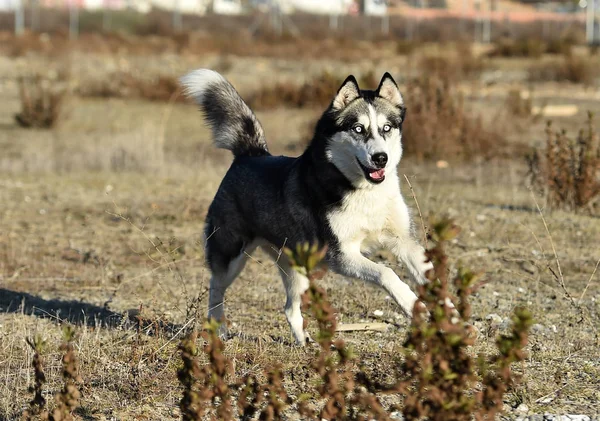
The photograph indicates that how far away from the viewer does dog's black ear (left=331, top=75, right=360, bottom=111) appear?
546cm

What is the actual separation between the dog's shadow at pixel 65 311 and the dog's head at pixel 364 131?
1.36 m

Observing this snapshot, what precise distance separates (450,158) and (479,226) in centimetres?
453

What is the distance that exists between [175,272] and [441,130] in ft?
20.4

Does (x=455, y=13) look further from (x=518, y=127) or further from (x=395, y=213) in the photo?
(x=395, y=213)

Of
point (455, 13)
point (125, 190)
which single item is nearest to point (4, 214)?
point (125, 190)

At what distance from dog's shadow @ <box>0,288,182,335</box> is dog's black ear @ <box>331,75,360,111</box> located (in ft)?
5.07

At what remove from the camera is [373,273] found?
4863mm

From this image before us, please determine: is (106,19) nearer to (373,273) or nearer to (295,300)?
(295,300)

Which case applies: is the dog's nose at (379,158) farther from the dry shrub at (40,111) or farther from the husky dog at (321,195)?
the dry shrub at (40,111)

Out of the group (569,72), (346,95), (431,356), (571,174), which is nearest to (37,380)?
(431,356)

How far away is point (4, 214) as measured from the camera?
9.39 m

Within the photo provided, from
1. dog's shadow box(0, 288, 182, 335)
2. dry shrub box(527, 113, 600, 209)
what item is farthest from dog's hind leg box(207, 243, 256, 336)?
dry shrub box(527, 113, 600, 209)

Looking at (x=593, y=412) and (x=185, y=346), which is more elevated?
(x=185, y=346)

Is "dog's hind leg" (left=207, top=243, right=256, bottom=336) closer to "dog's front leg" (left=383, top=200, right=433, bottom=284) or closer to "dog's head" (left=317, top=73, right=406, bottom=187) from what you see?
"dog's head" (left=317, top=73, right=406, bottom=187)
